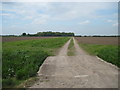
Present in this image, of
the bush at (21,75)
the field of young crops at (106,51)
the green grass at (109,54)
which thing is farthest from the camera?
the field of young crops at (106,51)

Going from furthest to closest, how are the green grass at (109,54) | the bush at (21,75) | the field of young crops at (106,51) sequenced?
the field of young crops at (106,51), the green grass at (109,54), the bush at (21,75)

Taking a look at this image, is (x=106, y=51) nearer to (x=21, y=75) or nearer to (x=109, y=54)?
(x=109, y=54)

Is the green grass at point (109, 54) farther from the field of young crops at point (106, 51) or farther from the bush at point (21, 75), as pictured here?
the bush at point (21, 75)

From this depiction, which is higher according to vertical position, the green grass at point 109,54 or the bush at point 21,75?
the green grass at point 109,54

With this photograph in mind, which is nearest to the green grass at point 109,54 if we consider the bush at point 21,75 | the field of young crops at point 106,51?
the field of young crops at point 106,51

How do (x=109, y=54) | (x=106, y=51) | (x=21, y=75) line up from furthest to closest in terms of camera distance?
(x=106, y=51)
(x=109, y=54)
(x=21, y=75)

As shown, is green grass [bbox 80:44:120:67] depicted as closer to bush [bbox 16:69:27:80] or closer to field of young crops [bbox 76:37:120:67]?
field of young crops [bbox 76:37:120:67]

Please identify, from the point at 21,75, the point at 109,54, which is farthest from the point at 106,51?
the point at 21,75

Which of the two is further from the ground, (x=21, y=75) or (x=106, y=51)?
(x=106, y=51)

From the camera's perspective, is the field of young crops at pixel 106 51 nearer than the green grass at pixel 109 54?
No

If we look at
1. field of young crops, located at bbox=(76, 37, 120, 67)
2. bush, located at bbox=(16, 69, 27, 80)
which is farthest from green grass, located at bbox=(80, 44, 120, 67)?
bush, located at bbox=(16, 69, 27, 80)

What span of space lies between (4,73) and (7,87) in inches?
87.3

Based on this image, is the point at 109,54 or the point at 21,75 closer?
the point at 21,75

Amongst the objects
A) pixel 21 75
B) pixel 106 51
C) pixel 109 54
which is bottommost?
pixel 21 75
